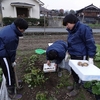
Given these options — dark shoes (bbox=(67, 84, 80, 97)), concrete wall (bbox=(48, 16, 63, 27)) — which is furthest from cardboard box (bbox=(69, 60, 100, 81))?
concrete wall (bbox=(48, 16, 63, 27))

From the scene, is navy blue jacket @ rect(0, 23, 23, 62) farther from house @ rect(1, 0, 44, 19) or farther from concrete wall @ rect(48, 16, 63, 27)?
house @ rect(1, 0, 44, 19)

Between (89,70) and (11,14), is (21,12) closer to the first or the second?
(11,14)

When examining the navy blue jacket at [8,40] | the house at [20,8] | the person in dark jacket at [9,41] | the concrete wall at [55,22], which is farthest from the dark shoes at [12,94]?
the house at [20,8]

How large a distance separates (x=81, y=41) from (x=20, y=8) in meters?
18.9

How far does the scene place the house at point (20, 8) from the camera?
17.6 meters

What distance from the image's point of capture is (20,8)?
19.0 m

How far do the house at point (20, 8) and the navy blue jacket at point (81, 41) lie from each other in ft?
56.8

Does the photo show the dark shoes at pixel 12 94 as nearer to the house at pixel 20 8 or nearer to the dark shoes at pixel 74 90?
the dark shoes at pixel 74 90

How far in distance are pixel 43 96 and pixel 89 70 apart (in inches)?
39.1

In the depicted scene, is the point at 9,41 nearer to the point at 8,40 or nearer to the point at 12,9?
the point at 8,40

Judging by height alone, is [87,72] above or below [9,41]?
below

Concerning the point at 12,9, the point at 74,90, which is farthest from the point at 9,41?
the point at 12,9

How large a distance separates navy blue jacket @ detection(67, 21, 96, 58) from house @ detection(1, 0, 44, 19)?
1730 cm

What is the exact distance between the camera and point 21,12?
1920cm
